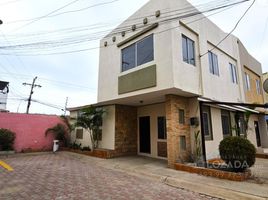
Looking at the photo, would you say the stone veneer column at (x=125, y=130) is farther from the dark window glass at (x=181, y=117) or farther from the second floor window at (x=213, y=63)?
the second floor window at (x=213, y=63)

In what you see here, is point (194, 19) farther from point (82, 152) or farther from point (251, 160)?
point (82, 152)

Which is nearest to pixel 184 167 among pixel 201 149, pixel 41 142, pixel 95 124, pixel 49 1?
pixel 201 149

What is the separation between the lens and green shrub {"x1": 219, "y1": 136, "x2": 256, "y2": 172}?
19.0 feet

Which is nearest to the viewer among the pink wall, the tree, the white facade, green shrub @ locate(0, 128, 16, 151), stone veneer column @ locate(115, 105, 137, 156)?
the white facade

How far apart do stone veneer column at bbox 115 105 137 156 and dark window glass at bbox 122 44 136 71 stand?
2.71 m

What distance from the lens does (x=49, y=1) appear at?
24.4 ft

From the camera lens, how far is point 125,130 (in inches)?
428

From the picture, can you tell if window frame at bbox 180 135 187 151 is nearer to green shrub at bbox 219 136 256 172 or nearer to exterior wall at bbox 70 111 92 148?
green shrub at bbox 219 136 256 172

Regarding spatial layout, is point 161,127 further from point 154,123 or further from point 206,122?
point 206,122

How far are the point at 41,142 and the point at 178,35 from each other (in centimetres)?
1234

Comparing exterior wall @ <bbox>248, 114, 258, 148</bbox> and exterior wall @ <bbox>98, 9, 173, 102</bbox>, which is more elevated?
exterior wall @ <bbox>98, 9, 173, 102</bbox>

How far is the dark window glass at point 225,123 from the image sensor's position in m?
10.3

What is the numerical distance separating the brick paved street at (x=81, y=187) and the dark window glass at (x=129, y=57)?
5251 mm

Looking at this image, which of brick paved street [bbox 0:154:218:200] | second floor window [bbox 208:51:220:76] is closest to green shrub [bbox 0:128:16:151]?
brick paved street [bbox 0:154:218:200]
